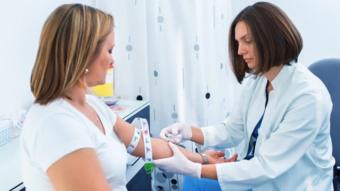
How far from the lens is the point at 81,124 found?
0.97m

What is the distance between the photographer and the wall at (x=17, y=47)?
152 cm

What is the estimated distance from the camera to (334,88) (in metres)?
1.56

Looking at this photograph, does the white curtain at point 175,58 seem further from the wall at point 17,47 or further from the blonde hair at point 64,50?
the blonde hair at point 64,50

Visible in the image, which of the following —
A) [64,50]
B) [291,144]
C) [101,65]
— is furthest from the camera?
[291,144]

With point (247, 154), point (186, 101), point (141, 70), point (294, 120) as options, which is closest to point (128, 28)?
point (141, 70)

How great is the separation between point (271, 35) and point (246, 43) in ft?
0.39

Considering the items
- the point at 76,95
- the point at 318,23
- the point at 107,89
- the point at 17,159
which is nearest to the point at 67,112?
the point at 76,95

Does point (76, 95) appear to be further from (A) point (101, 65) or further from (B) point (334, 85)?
(B) point (334, 85)

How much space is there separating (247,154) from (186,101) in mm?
623

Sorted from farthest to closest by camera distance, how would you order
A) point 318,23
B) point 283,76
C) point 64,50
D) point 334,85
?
point 318,23 < point 334,85 < point 283,76 < point 64,50

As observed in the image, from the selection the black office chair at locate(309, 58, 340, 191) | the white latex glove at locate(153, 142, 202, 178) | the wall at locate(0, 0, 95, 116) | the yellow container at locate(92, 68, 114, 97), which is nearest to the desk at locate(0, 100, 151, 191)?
the yellow container at locate(92, 68, 114, 97)

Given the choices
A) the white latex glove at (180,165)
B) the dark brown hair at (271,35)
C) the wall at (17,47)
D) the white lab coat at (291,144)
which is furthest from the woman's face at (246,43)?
the wall at (17,47)

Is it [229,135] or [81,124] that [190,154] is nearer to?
[229,135]

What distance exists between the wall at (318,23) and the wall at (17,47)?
1.33 m
